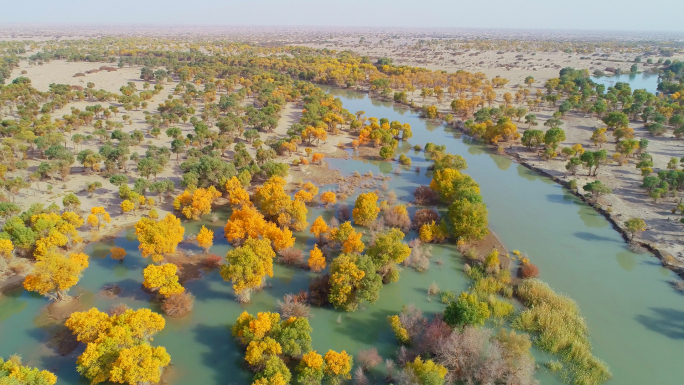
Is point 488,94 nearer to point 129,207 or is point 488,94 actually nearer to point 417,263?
point 417,263

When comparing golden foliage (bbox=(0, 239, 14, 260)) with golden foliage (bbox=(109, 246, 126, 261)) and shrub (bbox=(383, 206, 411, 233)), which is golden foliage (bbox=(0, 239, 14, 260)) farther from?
shrub (bbox=(383, 206, 411, 233))

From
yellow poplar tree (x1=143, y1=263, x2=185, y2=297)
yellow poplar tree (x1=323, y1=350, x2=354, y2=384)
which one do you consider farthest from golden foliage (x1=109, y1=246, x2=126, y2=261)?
yellow poplar tree (x1=323, y1=350, x2=354, y2=384)

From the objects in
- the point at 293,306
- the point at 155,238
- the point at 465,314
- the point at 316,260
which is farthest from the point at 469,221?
the point at 155,238

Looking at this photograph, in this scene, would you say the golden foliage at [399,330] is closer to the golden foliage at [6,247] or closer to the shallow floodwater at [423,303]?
the shallow floodwater at [423,303]

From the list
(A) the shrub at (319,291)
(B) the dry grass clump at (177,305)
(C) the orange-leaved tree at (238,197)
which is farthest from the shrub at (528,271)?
(C) the orange-leaved tree at (238,197)

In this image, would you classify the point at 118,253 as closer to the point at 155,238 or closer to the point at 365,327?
the point at 155,238
